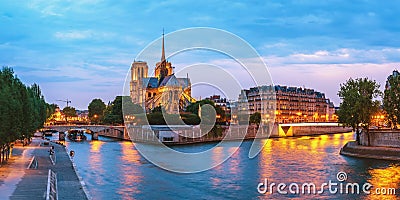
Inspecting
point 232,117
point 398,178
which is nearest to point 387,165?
point 398,178

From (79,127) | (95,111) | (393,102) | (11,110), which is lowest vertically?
(79,127)

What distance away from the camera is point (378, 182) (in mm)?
26906

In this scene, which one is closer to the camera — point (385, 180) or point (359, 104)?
point (385, 180)

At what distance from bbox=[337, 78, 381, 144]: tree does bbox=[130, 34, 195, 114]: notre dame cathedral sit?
66163mm

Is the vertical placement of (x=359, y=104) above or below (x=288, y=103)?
below

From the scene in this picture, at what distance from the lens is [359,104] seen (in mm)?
42875

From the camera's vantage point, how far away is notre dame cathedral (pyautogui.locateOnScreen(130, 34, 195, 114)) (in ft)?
384

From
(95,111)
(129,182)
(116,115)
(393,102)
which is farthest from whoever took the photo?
(95,111)

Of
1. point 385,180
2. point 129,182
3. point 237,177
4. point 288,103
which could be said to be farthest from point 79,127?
point 288,103

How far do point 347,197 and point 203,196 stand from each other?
6.59 m

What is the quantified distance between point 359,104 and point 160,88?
92.6 meters

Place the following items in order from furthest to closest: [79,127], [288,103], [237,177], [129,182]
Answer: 1. [288,103]
2. [79,127]
3. [237,177]
4. [129,182]

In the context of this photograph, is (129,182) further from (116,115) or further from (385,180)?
(116,115)

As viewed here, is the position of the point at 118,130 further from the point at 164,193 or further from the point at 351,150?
the point at 164,193
